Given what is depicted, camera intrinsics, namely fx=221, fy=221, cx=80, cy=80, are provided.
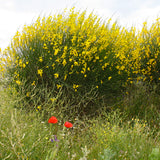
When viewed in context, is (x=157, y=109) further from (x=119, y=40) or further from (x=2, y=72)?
(x=2, y=72)

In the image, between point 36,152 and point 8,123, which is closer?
point 36,152

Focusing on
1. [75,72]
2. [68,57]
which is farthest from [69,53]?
[75,72]

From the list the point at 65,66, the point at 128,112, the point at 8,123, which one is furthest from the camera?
the point at 128,112

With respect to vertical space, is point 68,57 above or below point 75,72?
above

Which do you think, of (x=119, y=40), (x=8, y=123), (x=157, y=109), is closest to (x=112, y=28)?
(x=119, y=40)

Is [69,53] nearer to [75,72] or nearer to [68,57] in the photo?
[68,57]

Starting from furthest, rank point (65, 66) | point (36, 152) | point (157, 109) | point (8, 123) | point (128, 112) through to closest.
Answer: point (157, 109)
point (128, 112)
point (65, 66)
point (8, 123)
point (36, 152)

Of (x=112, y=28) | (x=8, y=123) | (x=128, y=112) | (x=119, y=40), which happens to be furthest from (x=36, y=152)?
(x=112, y=28)

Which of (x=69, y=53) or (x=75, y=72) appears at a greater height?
(x=69, y=53)

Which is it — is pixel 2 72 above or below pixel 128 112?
above

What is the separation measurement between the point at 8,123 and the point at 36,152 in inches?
28.7

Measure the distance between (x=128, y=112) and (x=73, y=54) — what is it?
1.80 metres

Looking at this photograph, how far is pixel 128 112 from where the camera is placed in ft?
16.3

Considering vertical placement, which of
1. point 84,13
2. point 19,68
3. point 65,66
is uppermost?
point 84,13
